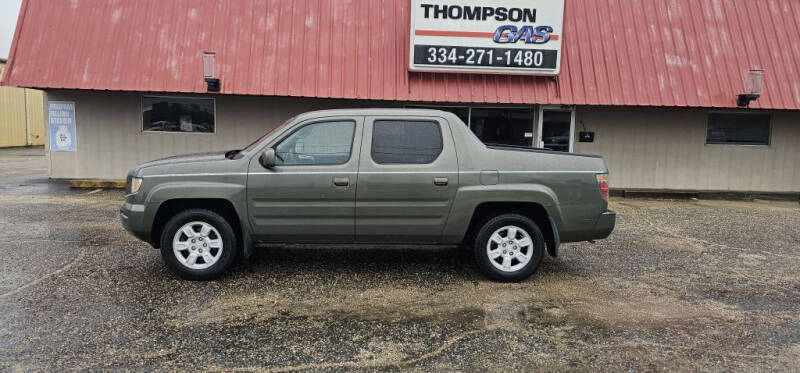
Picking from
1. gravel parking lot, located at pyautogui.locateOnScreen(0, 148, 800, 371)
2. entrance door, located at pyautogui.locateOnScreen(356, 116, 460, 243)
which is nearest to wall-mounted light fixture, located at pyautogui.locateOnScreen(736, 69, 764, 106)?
gravel parking lot, located at pyautogui.locateOnScreen(0, 148, 800, 371)

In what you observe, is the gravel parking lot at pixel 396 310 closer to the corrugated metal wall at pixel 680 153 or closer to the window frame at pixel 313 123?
the window frame at pixel 313 123

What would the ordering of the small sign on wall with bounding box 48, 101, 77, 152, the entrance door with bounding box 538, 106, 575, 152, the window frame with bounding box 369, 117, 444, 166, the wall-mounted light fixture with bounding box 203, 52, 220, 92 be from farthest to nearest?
the entrance door with bounding box 538, 106, 575, 152
the small sign on wall with bounding box 48, 101, 77, 152
the wall-mounted light fixture with bounding box 203, 52, 220, 92
the window frame with bounding box 369, 117, 444, 166

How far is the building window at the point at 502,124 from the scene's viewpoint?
13.2 m

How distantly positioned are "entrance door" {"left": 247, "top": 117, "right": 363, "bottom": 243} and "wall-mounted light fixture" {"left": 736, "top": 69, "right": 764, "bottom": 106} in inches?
400

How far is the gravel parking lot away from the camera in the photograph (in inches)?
155

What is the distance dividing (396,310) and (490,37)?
861cm

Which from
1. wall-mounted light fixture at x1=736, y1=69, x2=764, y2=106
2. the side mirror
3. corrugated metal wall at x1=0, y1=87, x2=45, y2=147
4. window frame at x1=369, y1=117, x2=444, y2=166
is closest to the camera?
the side mirror

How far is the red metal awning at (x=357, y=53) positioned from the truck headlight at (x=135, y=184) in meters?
6.38

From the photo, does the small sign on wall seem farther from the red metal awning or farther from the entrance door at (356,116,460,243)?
the entrance door at (356,116,460,243)

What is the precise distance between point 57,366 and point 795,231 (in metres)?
10.4

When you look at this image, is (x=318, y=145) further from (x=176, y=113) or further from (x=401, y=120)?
(x=176, y=113)

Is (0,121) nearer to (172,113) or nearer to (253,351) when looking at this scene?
(172,113)

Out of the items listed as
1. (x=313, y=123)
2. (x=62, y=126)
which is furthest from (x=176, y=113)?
(x=313, y=123)

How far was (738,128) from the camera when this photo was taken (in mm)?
13484
